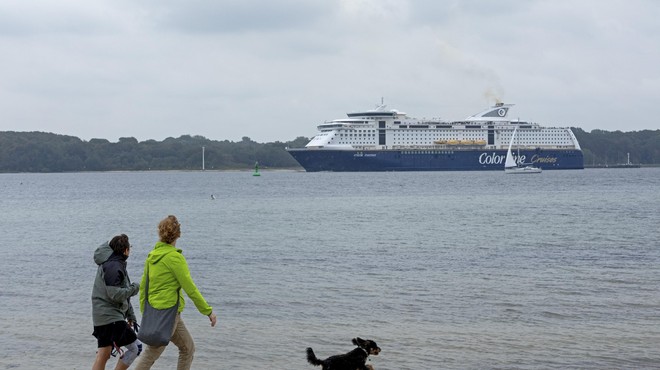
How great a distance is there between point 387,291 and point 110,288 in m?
9.42

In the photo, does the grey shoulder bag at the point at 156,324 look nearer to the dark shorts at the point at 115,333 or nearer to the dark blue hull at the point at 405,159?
the dark shorts at the point at 115,333

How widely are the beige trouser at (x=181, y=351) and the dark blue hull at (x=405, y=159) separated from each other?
107 m

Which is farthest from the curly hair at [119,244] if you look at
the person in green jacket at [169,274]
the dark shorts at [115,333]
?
the dark shorts at [115,333]

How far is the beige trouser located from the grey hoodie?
42 centimetres

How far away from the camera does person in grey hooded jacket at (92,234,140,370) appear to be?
755 cm

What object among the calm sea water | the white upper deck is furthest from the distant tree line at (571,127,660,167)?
the calm sea water

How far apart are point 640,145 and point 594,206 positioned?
528 feet

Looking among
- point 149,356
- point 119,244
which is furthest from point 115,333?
point 119,244

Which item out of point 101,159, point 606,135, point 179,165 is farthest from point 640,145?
point 101,159

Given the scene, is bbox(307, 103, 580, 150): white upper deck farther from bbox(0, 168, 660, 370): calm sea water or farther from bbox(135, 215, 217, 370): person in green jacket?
bbox(135, 215, 217, 370): person in green jacket

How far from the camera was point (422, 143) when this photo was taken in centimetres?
12012

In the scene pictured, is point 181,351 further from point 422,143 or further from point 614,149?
point 614,149

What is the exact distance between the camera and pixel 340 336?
12180 millimetres

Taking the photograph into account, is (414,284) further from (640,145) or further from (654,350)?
(640,145)
